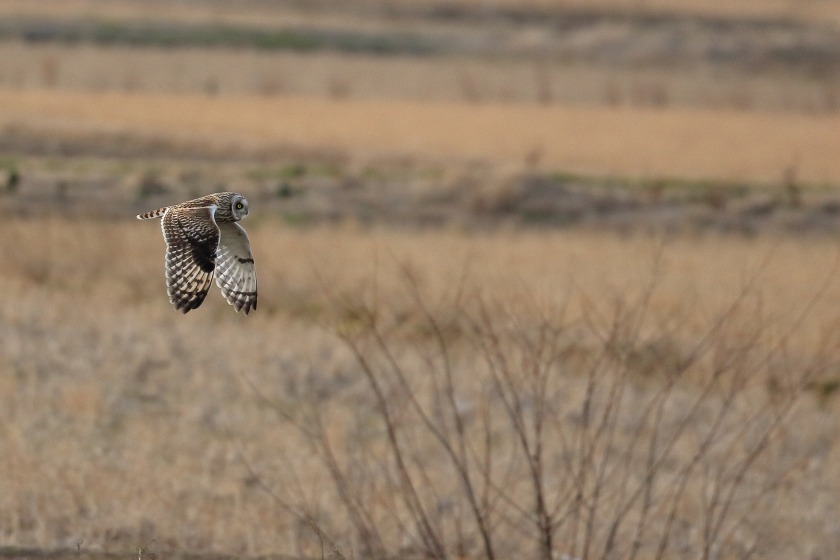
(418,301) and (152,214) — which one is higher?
(152,214)

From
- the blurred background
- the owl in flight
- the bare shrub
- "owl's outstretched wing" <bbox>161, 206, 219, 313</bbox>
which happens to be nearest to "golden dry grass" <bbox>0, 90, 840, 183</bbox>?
the blurred background

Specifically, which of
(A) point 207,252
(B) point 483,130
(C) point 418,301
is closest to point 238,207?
(A) point 207,252

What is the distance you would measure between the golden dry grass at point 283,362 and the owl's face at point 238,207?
74.5 inches

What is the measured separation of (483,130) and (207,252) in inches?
879

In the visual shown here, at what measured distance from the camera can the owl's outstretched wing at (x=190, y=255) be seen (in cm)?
573

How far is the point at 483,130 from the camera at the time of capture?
91.5 ft

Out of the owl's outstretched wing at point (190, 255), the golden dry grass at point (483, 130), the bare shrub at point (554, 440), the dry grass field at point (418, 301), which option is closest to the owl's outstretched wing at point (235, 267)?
the owl's outstretched wing at point (190, 255)

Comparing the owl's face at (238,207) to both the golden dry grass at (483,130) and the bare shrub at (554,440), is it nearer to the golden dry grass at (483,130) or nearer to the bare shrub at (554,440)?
the bare shrub at (554,440)

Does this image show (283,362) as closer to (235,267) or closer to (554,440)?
(554,440)

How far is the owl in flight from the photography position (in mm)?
5754

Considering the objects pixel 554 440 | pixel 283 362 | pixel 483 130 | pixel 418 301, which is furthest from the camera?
pixel 483 130

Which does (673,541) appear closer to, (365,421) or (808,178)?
(365,421)

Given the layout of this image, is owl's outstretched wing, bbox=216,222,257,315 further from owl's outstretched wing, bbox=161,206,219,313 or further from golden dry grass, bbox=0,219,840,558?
golden dry grass, bbox=0,219,840,558

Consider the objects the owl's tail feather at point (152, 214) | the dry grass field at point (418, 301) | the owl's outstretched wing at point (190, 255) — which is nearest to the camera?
the owl's outstretched wing at point (190, 255)
